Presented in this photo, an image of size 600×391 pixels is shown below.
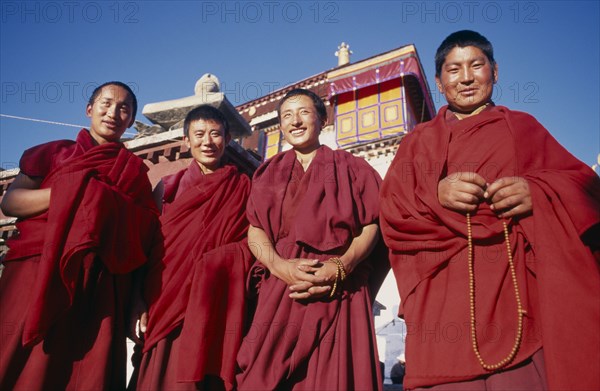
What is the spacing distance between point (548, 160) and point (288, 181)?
1077 millimetres

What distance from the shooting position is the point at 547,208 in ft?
4.80

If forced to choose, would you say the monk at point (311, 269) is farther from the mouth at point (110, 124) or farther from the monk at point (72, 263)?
the mouth at point (110, 124)

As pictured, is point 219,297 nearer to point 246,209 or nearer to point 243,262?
point 243,262

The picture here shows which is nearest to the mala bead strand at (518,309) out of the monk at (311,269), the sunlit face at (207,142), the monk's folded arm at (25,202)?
the monk at (311,269)

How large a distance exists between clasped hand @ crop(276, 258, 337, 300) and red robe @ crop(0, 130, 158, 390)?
0.79 m

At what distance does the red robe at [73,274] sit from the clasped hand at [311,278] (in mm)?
795

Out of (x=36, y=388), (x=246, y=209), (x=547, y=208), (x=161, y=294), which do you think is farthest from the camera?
(x=246, y=209)

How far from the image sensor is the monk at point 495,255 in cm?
133

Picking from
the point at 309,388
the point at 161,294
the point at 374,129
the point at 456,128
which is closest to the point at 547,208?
the point at 456,128

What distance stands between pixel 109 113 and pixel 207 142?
514 millimetres

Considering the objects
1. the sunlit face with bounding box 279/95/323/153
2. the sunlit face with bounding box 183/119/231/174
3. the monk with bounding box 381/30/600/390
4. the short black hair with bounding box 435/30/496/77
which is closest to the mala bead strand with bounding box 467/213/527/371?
the monk with bounding box 381/30/600/390

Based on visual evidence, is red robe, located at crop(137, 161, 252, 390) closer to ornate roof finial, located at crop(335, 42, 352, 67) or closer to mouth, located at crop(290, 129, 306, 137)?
mouth, located at crop(290, 129, 306, 137)

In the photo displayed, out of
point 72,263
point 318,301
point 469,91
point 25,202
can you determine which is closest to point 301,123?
point 469,91

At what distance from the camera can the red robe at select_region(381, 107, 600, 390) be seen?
131cm
